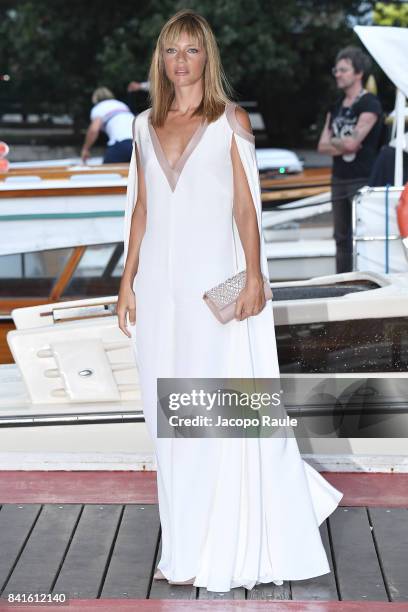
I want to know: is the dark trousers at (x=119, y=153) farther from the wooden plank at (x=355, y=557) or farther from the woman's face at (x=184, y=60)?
the woman's face at (x=184, y=60)

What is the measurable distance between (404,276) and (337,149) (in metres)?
3.24

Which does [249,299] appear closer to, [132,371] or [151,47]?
[132,371]

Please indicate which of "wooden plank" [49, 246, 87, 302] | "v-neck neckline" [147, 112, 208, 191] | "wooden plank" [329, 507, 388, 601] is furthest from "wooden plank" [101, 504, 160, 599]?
"wooden plank" [49, 246, 87, 302]

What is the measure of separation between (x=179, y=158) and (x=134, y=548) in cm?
137

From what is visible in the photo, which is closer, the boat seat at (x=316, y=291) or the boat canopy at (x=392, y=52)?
the boat seat at (x=316, y=291)

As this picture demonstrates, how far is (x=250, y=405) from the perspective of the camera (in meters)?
3.61

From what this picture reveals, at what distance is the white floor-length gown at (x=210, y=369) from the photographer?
3539mm

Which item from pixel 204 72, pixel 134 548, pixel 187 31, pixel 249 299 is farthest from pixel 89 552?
pixel 187 31

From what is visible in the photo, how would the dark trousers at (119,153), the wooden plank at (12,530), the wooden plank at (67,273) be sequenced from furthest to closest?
the dark trousers at (119,153), the wooden plank at (67,273), the wooden plank at (12,530)

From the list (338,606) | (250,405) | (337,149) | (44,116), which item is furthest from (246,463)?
(44,116)

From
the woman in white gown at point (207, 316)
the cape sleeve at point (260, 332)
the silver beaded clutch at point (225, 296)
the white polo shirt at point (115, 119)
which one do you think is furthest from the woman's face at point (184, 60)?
the white polo shirt at point (115, 119)

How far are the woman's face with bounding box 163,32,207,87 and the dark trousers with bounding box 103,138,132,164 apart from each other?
6636mm

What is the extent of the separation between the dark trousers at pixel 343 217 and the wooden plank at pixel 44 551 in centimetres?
511

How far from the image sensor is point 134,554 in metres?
3.92
